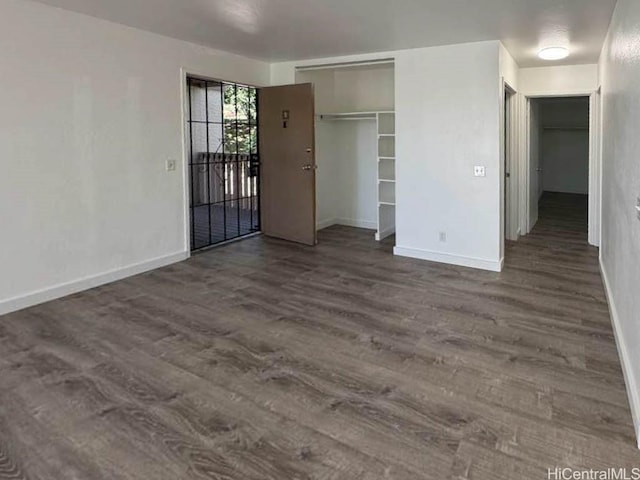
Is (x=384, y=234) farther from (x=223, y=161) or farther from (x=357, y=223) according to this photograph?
(x=223, y=161)

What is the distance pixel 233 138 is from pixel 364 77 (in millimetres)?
2284

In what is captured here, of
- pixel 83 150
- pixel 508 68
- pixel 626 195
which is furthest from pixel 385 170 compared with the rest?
pixel 626 195

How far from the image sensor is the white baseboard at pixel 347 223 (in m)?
7.62

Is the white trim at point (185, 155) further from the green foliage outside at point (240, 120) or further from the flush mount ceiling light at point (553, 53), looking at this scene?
the flush mount ceiling light at point (553, 53)

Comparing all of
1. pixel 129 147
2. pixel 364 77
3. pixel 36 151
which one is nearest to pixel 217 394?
pixel 36 151

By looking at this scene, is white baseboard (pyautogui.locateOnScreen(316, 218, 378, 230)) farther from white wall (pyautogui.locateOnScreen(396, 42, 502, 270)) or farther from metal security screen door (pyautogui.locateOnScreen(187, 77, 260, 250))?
white wall (pyautogui.locateOnScreen(396, 42, 502, 270))

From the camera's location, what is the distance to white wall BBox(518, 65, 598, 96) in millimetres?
6355

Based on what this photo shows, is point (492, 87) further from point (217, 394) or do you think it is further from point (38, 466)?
point (38, 466)

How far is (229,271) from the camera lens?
16.8ft

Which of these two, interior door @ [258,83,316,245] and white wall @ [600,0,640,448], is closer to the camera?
white wall @ [600,0,640,448]

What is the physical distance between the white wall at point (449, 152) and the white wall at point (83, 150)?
7.98 feet

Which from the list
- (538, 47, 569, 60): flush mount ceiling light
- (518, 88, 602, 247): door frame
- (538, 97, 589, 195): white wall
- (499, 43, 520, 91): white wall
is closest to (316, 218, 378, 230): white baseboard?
(518, 88, 602, 247): door frame

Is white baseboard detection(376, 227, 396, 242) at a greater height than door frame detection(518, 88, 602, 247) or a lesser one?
lesser

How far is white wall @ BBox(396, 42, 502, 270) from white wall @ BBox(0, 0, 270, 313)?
2.43 metres
